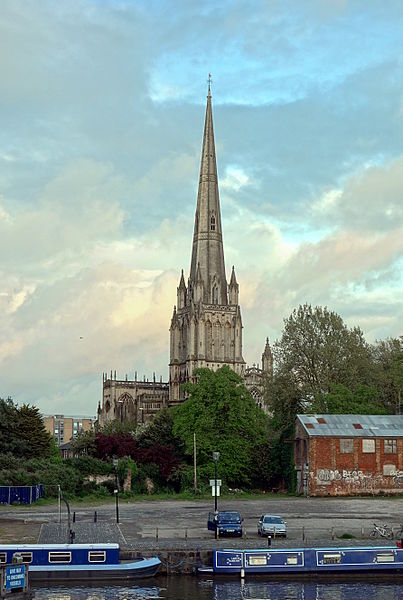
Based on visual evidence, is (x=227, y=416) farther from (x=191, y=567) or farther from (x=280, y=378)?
(x=191, y=567)

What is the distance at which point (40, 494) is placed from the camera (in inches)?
2459

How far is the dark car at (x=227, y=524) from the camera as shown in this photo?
3938 cm

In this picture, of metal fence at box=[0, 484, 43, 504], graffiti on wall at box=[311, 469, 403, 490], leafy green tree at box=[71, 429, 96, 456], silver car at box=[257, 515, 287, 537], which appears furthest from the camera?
leafy green tree at box=[71, 429, 96, 456]

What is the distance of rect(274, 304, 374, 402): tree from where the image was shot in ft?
266

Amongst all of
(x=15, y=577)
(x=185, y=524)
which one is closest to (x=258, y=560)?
(x=15, y=577)

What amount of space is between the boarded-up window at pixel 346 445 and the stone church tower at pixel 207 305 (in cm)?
9289

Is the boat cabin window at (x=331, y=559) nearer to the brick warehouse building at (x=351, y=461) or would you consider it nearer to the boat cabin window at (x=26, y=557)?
the boat cabin window at (x=26, y=557)

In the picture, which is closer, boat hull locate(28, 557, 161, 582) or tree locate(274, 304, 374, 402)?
boat hull locate(28, 557, 161, 582)

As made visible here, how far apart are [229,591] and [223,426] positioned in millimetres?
41964

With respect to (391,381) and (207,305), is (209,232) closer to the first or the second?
(207,305)

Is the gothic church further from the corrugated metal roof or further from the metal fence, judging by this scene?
the metal fence

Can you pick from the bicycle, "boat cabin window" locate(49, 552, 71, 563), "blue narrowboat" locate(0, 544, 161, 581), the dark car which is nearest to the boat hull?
"blue narrowboat" locate(0, 544, 161, 581)

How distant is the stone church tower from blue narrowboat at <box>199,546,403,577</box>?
122 metres

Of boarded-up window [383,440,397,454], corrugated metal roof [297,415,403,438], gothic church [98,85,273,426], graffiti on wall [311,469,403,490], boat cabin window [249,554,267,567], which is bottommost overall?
boat cabin window [249,554,267,567]
